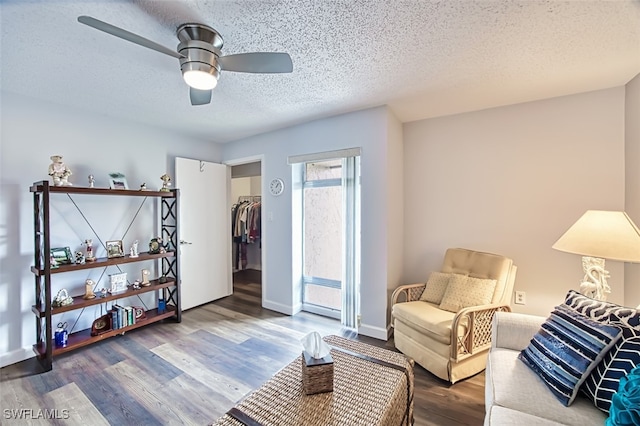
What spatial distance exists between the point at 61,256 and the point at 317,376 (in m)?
2.68

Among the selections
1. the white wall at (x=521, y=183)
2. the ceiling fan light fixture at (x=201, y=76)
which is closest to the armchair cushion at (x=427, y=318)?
the white wall at (x=521, y=183)

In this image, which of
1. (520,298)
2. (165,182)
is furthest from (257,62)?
(520,298)

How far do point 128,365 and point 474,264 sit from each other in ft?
10.4

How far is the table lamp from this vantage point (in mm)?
1497

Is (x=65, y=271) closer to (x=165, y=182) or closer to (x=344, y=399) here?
(x=165, y=182)

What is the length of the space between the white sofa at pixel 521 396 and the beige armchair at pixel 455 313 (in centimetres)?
32

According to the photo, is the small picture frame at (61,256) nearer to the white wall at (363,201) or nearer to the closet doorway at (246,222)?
the white wall at (363,201)

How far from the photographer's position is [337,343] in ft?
5.23

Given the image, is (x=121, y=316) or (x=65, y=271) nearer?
(x=65, y=271)

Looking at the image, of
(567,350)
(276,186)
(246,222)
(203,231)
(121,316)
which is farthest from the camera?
(246,222)

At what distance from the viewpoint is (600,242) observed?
61.7 inches

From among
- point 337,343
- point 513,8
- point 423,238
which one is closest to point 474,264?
point 423,238

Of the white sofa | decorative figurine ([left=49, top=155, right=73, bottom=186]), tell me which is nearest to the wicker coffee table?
the white sofa

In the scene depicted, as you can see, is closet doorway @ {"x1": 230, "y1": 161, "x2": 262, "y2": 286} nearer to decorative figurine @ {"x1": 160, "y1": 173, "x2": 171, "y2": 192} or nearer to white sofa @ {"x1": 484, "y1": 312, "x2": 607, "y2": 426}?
decorative figurine @ {"x1": 160, "y1": 173, "x2": 171, "y2": 192}
